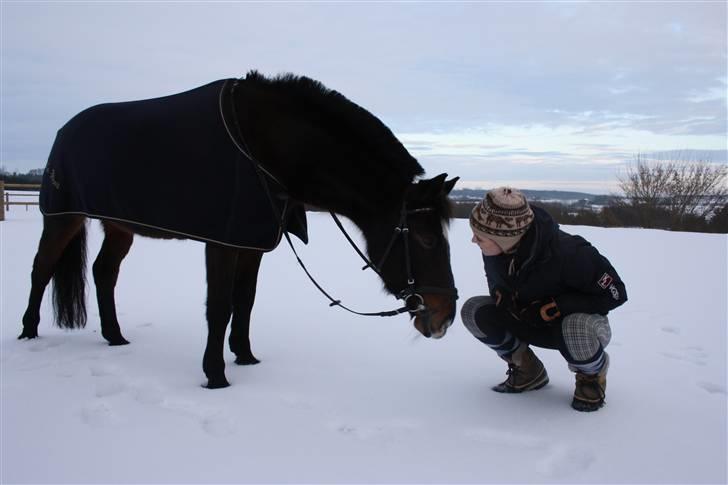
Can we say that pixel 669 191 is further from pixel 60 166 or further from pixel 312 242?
pixel 60 166

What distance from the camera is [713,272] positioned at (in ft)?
21.2

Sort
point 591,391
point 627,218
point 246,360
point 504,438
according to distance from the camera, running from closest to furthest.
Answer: point 504,438 < point 591,391 < point 246,360 < point 627,218

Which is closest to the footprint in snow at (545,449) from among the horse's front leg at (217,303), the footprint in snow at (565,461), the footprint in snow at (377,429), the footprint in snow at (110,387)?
the footprint in snow at (565,461)

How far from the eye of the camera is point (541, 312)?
2502mm

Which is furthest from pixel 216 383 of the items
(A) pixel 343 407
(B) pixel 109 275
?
(B) pixel 109 275

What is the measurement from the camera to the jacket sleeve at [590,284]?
2.41 metres

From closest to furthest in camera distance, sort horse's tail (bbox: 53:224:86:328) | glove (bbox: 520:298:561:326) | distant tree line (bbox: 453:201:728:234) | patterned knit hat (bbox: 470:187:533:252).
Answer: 1. patterned knit hat (bbox: 470:187:533:252)
2. glove (bbox: 520:298:561:326)
3. horse's tail (bbox: 53:224:86:328)
4. distant tree line (bbox: 453:201:728:234)

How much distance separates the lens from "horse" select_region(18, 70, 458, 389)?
8.54ft

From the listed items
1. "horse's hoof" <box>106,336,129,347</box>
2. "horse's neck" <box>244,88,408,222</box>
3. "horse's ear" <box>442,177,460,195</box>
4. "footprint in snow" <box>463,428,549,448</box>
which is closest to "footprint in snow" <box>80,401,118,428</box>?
"horse's hoof" <box>106,336,129,347</box>

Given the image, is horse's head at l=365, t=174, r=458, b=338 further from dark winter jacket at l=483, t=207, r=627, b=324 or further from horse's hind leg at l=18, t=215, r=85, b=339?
horse's hind leg at l=18, t=215, r=85, b=339

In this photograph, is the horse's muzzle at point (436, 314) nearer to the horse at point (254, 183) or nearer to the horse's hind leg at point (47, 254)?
the horse at point (254, 183)

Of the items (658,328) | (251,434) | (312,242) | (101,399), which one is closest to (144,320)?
(101,399)

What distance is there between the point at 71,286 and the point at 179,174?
1629mm

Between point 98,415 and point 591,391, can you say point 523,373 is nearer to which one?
point 591,391
